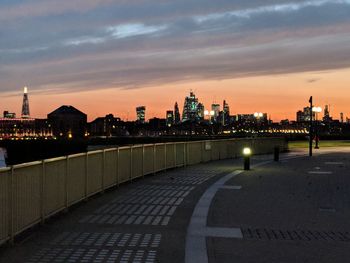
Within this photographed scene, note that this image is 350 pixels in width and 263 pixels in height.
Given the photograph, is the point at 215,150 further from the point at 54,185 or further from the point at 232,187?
the point at 54,185

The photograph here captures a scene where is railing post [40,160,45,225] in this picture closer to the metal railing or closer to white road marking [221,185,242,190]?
the metal railing

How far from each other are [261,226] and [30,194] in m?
4.02

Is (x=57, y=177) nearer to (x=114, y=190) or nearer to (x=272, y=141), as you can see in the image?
(x=114, y=190)

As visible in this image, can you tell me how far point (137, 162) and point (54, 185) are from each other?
312 inches

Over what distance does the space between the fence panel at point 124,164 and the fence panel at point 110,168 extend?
0.48 metres

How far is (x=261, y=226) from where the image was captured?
9.92 m

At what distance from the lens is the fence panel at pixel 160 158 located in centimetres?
2095

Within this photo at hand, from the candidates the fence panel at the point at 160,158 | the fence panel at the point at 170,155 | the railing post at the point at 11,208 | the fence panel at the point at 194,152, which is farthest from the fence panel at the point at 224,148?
the railing post at the point at 11,208

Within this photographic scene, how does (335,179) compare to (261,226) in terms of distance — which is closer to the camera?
(261,226)

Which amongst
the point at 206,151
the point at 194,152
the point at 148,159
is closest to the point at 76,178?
the point at 148,159

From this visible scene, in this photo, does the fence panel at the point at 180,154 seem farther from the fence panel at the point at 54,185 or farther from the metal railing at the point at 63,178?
the fence panel at the point at 54,185

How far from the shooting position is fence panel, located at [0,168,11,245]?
311 inches

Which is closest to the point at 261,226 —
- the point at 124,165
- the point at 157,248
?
the point at 157,248

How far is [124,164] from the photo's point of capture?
16.8m
